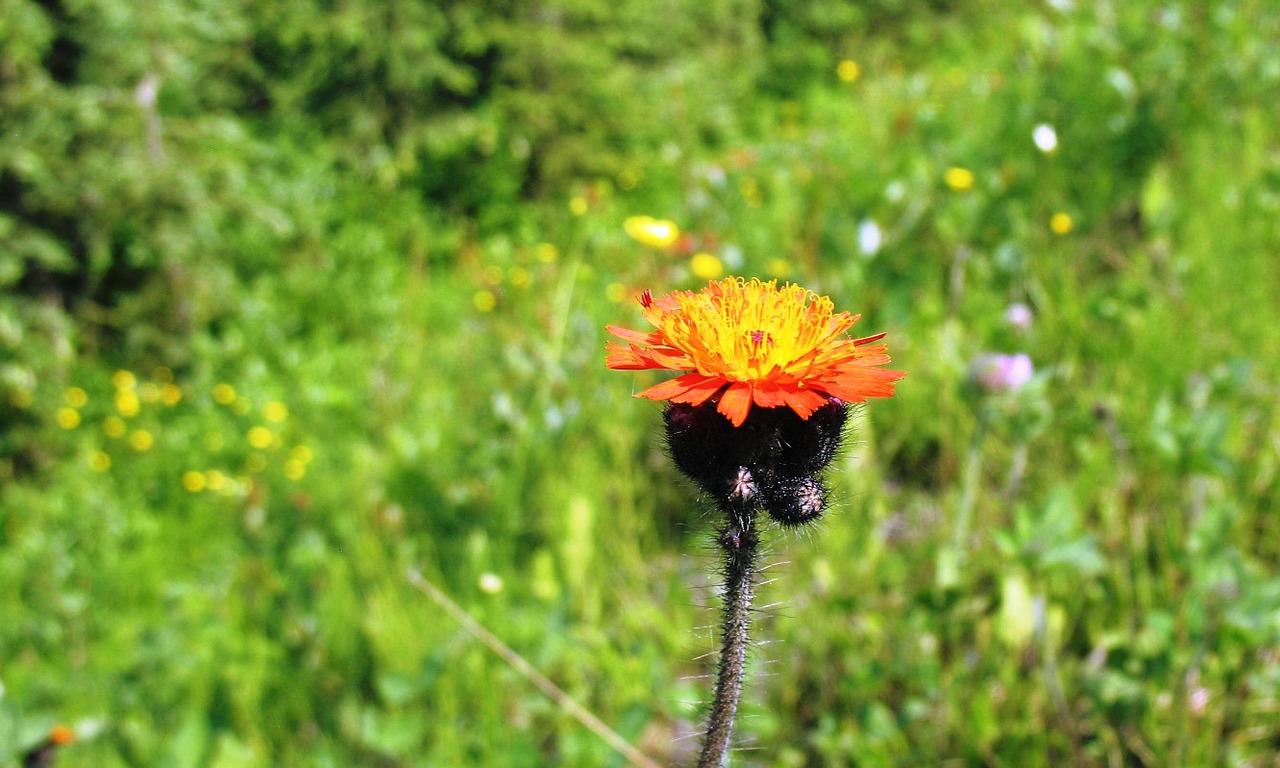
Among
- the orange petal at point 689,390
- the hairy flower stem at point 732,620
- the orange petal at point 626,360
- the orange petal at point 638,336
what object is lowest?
the hairy flower stem at point 732,620

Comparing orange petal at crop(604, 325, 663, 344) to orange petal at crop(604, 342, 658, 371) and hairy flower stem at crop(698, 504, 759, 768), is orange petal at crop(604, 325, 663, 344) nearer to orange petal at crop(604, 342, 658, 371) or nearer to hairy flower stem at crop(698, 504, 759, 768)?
orange petal at crop(604, 342, 658, 371)

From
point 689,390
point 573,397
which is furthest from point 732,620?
point 573,397

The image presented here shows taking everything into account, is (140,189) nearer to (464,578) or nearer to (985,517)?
→ (464,578)

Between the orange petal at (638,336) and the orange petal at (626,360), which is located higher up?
the orange petal at (638,336)

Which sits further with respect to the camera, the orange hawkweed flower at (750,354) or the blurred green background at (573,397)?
the blurred green background at (573,397)

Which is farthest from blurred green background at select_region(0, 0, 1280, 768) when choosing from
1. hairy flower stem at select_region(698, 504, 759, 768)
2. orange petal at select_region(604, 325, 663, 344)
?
orange petal at select_region(604, 325, 663, 344)

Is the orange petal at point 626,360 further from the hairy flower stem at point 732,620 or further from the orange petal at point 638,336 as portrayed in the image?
the hairy flower stem at point 732,620

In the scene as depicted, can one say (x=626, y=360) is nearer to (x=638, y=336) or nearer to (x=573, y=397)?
(x=638, y=336)

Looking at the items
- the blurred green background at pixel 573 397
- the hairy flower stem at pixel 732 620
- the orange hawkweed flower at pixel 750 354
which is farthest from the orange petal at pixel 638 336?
the blurred green background at pixel 573 397
